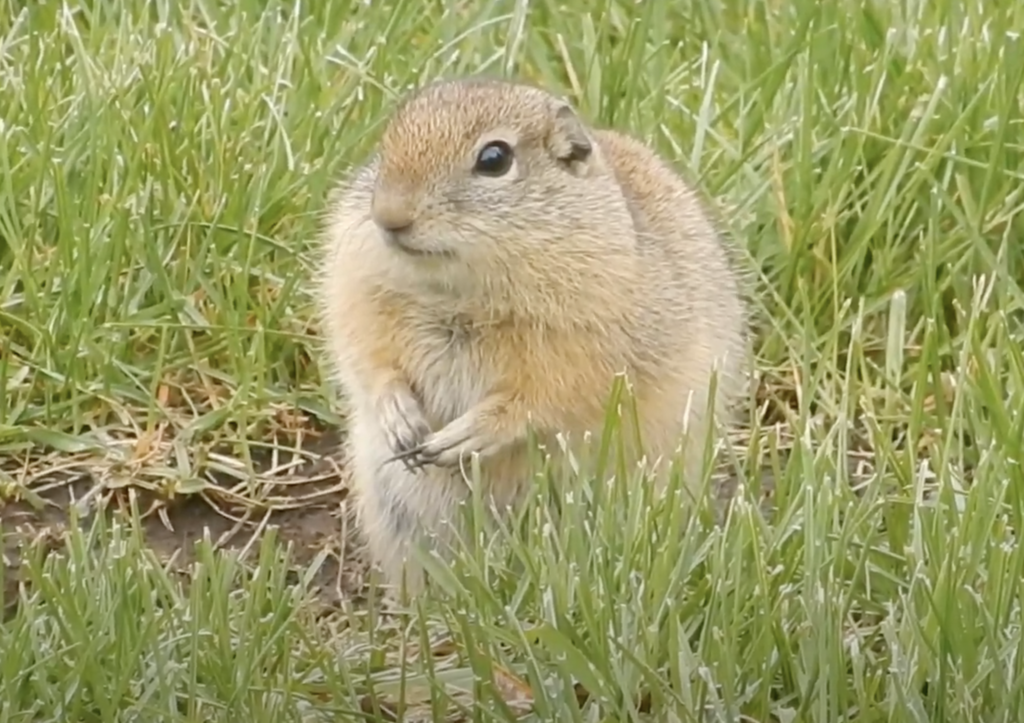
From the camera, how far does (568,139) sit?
3189mm

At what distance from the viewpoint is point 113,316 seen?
363 centimetres

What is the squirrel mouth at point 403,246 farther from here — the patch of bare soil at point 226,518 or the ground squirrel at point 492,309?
the patch of bare soil at point 226,518

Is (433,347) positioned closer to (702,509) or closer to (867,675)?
(702,509)

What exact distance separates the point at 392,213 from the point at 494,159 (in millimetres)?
254

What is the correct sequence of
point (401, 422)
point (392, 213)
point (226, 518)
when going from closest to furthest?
point (392, 213) < point (401, 422) < point (226, 518)

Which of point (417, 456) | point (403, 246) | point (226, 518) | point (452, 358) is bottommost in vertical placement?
point (226, 518)

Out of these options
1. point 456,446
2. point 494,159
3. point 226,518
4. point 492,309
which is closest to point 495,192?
point 494,159

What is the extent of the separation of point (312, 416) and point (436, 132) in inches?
32.3

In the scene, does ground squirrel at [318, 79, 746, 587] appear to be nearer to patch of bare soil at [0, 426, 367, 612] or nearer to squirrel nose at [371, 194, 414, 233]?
squirrel nose at [371, 194, 414, 233]

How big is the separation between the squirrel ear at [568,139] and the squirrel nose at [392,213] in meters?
0.37

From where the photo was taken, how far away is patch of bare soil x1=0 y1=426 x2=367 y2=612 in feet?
10.8

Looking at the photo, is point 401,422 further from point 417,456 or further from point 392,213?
point 392,213

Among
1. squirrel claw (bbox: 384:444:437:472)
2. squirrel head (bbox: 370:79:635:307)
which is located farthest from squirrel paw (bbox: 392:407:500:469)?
squirrel head (bbox: 370:79:635:307)

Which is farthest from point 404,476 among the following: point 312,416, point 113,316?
point 113,316
